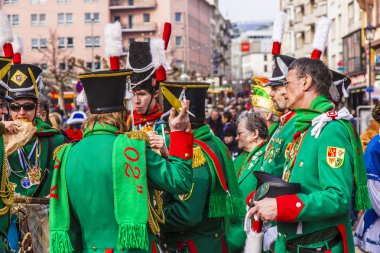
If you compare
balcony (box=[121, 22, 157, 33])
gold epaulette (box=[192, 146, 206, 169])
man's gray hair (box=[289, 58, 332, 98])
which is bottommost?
gold epaulette (box=[192, 146, 206, 169])

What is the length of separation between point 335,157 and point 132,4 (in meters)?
102

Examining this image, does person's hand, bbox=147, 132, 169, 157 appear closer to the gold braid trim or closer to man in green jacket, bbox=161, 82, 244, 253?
the gold braid trim

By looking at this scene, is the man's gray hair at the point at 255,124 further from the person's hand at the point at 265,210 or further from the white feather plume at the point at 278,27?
the person's hand at the point at 265,210

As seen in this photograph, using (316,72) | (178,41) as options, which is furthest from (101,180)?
(178,41)

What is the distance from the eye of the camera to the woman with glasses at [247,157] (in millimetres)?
7266

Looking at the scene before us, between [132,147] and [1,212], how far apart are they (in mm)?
1314

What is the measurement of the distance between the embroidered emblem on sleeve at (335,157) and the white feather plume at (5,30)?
9.76ft

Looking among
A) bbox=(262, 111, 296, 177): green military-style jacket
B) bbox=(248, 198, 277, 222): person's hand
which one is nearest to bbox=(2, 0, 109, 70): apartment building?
bbox=(262, 111, 296, 177): green military-style jacket

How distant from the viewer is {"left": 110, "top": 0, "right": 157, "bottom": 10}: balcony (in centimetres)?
10525

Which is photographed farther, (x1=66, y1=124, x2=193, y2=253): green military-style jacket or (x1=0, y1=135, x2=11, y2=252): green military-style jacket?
(x1=0, y1=135, x2=11, y2=252): green military-style jacket

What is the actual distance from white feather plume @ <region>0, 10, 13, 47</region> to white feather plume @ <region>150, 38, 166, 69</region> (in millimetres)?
1224

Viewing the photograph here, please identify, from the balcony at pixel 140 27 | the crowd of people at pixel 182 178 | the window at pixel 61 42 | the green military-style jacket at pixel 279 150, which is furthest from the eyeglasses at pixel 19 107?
the balcony at pixel 140 27

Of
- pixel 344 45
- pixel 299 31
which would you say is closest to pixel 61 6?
pixel 299 31

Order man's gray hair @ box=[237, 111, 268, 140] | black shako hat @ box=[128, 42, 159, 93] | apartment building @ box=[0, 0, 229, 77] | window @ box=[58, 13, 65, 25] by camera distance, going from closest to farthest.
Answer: black shako hat @ box=[128, 42, 159, 93] < man's gray hair @ box=[237, 111, 268, 140] < apartment building @ box=[0, 0, 229, 77] < window @ box=[58, 13, 65, 25]
